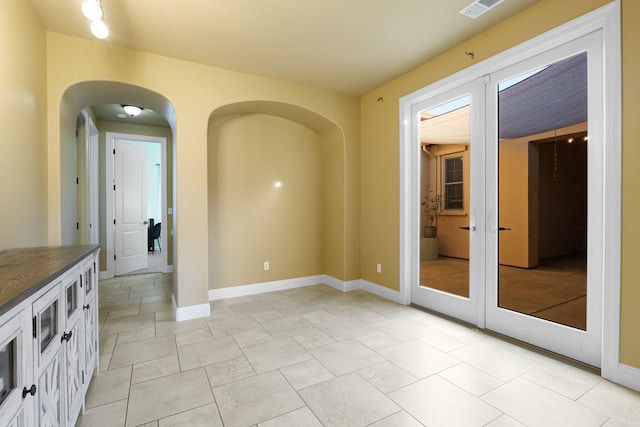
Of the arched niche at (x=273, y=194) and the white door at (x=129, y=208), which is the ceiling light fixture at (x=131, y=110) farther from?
the arched niche at (x=273, y=194)

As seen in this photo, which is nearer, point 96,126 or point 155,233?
point 96,126

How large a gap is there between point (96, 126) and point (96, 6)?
376 centimetres

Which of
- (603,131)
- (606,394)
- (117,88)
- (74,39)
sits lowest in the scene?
(606,394)

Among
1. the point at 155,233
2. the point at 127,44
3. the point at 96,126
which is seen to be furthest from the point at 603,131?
the point at 155,233

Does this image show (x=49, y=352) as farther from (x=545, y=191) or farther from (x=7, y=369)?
(x=545, y=191)

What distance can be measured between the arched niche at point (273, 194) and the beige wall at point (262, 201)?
1cm

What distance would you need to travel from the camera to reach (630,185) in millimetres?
2025

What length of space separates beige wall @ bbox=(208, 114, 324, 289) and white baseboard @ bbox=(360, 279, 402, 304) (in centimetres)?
81

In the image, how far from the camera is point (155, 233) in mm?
8867

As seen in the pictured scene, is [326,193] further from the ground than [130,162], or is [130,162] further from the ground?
[130,162]

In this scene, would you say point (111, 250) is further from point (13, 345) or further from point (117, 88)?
point (13, 345)

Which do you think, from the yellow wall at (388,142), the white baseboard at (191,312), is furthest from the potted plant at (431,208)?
the white baseboard at (191,312)

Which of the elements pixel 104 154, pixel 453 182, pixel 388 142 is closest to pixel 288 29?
pixel 388 142

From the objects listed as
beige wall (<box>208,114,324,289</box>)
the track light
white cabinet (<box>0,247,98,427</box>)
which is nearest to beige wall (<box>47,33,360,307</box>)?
beige wall (<box>208,114,324,289</box>)
